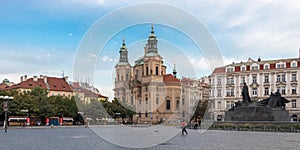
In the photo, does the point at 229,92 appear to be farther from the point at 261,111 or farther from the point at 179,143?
the point at 179,143

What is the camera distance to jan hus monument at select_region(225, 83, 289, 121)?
38.7 m

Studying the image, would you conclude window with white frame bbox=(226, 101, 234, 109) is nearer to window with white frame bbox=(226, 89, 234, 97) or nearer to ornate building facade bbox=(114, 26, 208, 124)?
window with white frame bbox=(226, 89, 234, 97)

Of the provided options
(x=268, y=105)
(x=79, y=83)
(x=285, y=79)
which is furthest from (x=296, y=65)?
(x=79, y=83)

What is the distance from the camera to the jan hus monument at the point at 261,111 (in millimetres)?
38656

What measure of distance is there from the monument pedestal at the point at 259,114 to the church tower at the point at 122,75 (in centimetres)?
2106

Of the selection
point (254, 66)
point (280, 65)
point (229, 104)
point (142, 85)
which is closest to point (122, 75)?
point (142, 85)

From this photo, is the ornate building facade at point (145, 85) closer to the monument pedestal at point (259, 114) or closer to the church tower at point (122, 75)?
the church tower at point (122, 75)

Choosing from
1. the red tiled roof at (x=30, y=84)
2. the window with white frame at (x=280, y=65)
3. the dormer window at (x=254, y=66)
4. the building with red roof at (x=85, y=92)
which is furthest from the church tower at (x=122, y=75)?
the red tiled roof at (x=30, y=84)

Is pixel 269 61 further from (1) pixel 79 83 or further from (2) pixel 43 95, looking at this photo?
(1) pixel 79 83

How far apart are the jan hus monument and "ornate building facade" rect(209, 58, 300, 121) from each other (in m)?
34.7

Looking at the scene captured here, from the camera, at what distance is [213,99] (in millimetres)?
90375

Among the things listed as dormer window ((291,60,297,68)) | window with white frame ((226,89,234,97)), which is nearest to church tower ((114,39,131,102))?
dormer window ((291,60,297,68))

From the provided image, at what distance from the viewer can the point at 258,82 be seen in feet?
281

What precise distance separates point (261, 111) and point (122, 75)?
2402 centimetres
